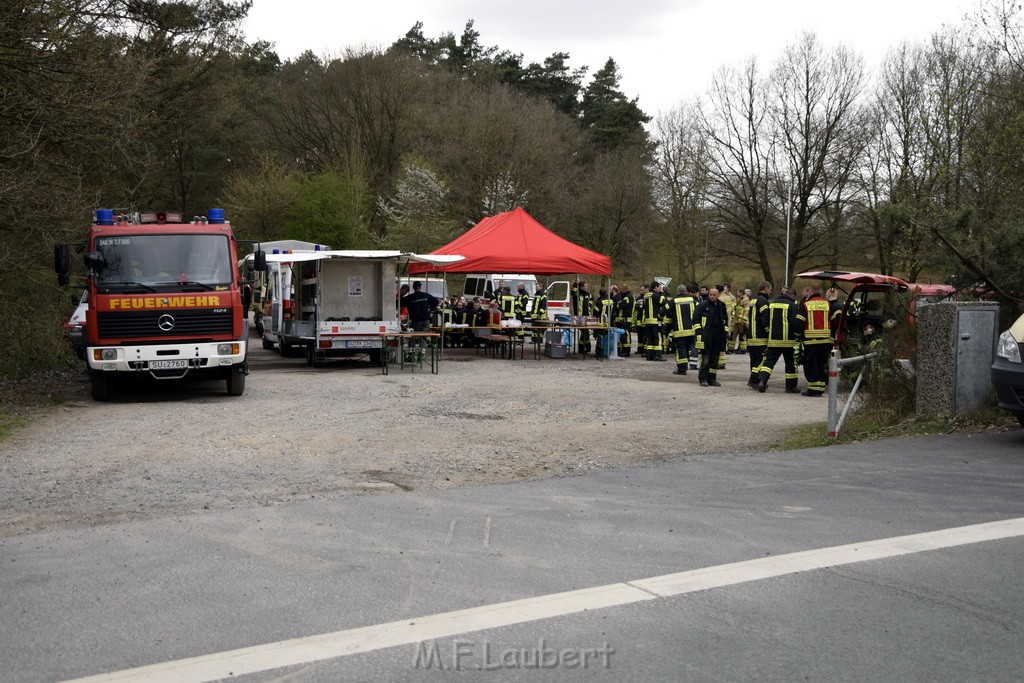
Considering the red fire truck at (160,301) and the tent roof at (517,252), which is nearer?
the red fire truck at (160,301)

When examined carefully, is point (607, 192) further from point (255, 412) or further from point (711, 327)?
point (255, 412)

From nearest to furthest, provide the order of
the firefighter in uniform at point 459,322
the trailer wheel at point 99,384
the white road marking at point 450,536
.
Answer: the white road marking at point 450,536 < the trailer wheel at point 99,384 < the firefighter in uniform at point 459,322

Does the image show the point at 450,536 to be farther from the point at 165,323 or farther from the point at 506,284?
the point at 506,284

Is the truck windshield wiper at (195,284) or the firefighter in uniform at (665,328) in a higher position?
the truck windshield wiper at (195,284)

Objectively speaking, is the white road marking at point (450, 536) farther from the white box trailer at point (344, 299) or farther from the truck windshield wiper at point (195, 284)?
the white box trailer at point (344, 299)

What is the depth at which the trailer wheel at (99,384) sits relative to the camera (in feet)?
50.2

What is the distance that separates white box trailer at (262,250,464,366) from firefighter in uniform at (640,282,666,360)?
489cm

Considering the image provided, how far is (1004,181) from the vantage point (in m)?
14.5

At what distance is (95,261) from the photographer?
15.0 m

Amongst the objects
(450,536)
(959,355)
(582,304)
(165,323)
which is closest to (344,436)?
(450,536)

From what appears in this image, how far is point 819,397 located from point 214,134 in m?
34.5

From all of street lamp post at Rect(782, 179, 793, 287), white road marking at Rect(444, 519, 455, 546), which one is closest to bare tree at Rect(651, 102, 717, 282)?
street lamp post at Rect(782, 179, 793, 287)

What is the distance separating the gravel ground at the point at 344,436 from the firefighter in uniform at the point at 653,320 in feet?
16.2

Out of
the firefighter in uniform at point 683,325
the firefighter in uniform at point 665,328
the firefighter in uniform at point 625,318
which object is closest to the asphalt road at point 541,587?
the firefighter in uniform at point 683,325
